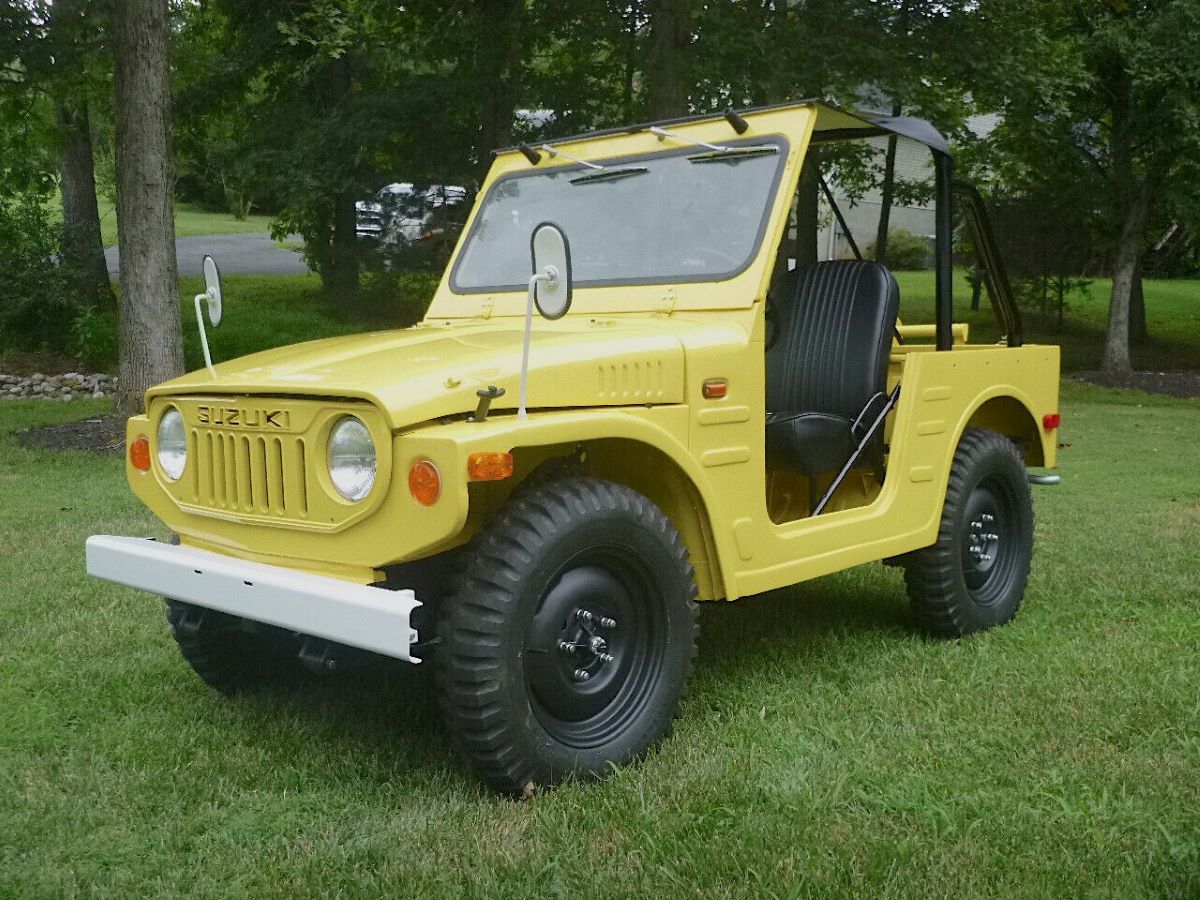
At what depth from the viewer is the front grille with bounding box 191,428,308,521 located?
10.6 feet

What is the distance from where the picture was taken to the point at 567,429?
3219mm

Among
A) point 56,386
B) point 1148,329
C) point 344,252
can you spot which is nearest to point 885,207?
point 56,386

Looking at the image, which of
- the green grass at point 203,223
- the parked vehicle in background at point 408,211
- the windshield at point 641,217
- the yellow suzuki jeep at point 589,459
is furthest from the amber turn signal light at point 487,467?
the green grass at point 203,223

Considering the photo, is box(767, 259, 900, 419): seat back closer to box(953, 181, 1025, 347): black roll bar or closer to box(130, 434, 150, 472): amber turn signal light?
box(953, 181, 1025, 347): black roll bar

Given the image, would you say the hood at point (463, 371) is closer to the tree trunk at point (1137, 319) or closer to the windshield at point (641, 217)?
the windshield at point (641, 217)

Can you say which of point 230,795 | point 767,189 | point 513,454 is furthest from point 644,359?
point 230,795

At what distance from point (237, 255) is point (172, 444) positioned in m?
25.2

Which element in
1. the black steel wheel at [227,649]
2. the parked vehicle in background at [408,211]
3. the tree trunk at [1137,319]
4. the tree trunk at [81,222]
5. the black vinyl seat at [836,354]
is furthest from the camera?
the tree trunk at [1137,319]

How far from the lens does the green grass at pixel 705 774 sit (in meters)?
2.89

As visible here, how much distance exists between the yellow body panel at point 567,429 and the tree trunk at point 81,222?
45.5 ft

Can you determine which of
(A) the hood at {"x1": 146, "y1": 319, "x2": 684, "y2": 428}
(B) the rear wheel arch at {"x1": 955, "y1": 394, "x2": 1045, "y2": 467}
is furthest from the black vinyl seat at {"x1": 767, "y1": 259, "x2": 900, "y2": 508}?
(A) the hood at {"x1": 146, "y1": 319, "x2": 684, "y2": 428}

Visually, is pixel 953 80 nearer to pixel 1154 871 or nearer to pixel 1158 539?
pixel 1158 539

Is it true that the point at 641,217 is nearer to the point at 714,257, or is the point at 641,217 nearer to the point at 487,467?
the point at 714,257

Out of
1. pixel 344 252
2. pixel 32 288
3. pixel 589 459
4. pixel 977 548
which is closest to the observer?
pixel 589 459
